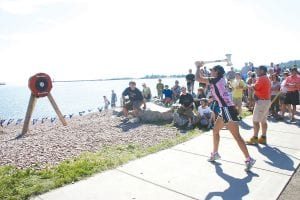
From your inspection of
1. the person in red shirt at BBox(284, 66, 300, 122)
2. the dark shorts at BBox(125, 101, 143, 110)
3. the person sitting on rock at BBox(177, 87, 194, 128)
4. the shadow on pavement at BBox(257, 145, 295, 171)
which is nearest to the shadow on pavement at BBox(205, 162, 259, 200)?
the shadow on pavement at BBox(257, 145, 295, 171)

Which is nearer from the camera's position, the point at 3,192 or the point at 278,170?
the point at 3,192

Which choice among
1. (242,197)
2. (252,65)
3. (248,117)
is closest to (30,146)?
(242,197)

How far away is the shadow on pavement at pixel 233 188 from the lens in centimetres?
466

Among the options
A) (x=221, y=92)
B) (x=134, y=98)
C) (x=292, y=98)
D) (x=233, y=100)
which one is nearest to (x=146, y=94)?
(x=134, y=98)

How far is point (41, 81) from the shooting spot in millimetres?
15570

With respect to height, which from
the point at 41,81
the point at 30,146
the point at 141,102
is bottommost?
the point at 30,146

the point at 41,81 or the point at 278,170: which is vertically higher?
the point at 41,81

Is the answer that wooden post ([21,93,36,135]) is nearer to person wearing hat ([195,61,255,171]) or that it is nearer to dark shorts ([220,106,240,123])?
person wearing hat ([195,61,255,171])

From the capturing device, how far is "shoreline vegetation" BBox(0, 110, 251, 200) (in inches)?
210

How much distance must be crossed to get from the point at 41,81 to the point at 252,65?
11.8 m

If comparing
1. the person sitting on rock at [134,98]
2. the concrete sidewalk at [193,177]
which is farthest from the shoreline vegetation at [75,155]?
the person sitting on rock at [134,98]

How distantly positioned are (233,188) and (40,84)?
42.3 ft

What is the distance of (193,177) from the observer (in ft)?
17.8

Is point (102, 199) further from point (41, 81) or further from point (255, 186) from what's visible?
point (41, 81)
